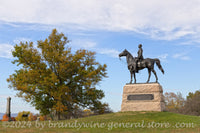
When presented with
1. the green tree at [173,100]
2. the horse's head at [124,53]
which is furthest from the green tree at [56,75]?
the green tree at [173,100]

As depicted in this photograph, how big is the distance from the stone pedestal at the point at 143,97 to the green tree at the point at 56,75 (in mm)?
8004

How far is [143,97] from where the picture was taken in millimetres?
20703

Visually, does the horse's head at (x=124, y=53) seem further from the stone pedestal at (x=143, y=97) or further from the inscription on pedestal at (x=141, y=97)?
the inscription on pedestal at (x=141, y=97)

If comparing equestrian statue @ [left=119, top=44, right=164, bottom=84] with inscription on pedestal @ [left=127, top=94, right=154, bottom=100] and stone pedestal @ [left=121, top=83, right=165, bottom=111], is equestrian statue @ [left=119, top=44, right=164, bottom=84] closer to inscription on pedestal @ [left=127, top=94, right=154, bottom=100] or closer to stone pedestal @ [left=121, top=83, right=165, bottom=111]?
stone pedestal @ [left=121, top=83, right=165, bottom=111]

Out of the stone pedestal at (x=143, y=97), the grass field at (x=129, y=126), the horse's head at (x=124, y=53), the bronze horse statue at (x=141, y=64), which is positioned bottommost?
the grass field at (x=129, y=126)

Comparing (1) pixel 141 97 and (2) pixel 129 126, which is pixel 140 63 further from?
(2) pixel 129 126

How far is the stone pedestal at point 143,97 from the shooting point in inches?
800

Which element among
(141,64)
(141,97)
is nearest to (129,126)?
(141,97)

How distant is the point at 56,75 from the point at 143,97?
40.0 feet

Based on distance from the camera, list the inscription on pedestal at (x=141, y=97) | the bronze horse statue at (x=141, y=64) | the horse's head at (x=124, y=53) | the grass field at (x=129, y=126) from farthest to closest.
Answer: the horse's head at (x=124, y=53) < the bronze horse statue at (x=141, y=64) < the inscription on pedestal at (x=141, y=97) < the grass field at (x=129, y=126)

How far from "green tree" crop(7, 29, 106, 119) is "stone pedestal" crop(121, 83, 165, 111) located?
8004mm

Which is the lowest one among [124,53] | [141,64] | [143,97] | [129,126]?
[129,126]

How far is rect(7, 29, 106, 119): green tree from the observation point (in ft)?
89.4

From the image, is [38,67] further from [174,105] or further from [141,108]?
[174,105]
